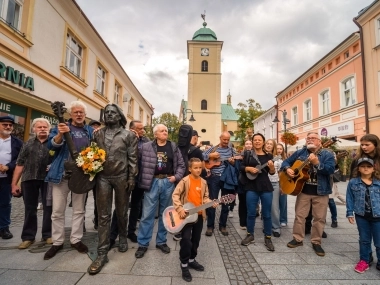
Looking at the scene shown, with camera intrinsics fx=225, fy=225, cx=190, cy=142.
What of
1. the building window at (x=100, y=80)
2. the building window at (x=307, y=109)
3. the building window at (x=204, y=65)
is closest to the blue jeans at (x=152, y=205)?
the building window at (x=100, y=80)

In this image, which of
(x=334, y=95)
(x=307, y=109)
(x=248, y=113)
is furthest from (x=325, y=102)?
(x=248, y=113)

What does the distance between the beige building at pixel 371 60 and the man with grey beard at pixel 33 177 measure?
17.1 m

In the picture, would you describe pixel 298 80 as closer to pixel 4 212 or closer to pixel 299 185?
pixel 299 185

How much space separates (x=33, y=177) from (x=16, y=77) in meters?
5.38

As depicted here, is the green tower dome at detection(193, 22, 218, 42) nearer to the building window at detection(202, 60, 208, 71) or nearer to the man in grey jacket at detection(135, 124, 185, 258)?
the building window at detection(202, 60, 208, 71)

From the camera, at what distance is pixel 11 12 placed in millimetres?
7141

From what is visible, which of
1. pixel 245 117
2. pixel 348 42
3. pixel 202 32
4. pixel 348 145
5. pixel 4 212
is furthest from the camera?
pixel 202 32

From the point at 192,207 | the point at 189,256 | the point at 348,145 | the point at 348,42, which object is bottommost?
the point at 189,256

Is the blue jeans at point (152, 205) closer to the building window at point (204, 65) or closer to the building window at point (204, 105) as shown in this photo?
the building window at point (204, 105)

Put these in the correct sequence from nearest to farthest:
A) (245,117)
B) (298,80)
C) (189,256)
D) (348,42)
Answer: (189,256), (348,42), (298,80), (245,117)

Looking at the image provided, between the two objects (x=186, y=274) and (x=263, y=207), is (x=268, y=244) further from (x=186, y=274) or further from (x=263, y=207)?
(x=186, y=274)

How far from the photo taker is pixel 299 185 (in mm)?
3842

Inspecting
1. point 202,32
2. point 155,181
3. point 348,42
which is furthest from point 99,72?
point 202,32

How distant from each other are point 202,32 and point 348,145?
37348 mm
